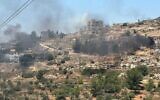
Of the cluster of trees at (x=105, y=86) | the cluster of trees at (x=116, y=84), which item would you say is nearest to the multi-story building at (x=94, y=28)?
the cluster of trees at (x=116, y=84)

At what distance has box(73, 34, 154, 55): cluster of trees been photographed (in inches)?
5379

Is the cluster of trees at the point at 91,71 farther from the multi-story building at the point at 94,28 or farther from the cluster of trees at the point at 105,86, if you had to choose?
the multi-story building at the point at 94,28

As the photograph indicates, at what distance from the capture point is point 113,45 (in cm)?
14312

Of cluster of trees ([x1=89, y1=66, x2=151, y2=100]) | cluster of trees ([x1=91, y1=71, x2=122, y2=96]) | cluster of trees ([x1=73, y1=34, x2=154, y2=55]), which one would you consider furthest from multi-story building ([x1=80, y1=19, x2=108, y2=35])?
cluster of trees ([x1=91, y1=71, x2=122, y2=96])

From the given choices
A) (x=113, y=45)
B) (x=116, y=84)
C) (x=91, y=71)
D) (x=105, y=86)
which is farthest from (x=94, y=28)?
(x=105, y=86)

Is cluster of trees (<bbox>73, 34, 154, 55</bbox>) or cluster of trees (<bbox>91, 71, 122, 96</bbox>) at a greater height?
cluster of trees (<bbox>73, 34, 154, 55</bbox>)

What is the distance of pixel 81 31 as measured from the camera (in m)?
189

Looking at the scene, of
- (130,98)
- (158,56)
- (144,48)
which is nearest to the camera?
(130,98)

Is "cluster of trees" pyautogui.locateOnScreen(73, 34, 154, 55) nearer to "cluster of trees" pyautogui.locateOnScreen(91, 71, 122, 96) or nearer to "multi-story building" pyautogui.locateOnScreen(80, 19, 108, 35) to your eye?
"multi-story building" pyautogui.locateOnScreen(80, 19, 108, 35)

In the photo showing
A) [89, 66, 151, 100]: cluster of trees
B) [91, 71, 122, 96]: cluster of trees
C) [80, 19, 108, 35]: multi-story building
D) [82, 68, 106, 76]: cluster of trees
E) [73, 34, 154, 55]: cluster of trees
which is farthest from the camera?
[80, 19, 108, 35]: multi-story building

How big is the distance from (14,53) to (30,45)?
59.2 ft

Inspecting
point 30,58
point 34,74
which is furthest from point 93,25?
point 34,74

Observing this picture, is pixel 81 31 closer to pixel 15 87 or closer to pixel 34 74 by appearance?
pixel 34 74

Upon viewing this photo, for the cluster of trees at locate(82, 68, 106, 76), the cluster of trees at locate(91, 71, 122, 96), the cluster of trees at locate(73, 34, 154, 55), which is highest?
the cluster of trees at locate(73, 34, 154, 55)
